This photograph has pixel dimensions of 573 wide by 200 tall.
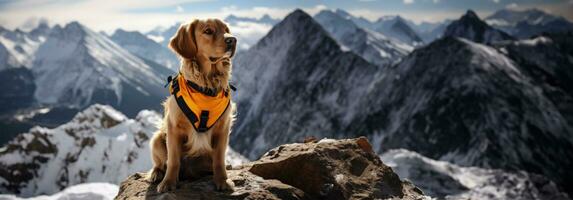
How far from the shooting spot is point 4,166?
119m

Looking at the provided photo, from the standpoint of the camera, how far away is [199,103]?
31.1 ft

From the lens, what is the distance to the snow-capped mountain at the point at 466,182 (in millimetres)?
37500

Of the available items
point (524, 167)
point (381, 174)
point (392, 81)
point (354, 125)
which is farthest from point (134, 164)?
point (381, 174)

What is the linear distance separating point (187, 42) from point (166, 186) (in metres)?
2.69

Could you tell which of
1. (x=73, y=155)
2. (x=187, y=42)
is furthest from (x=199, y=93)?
(x=73, y=155)

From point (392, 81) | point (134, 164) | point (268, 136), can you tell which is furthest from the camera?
point (268, 136)

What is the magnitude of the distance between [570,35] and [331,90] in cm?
7022

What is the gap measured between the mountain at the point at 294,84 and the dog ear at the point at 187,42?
355 feet

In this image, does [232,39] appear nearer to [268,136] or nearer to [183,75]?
[183,75]

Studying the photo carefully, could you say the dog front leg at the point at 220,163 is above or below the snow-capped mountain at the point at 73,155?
above

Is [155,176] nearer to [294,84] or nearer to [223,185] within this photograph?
[223,185]

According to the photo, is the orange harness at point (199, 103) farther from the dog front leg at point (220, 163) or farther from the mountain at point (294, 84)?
the mountain at point (294, 84)

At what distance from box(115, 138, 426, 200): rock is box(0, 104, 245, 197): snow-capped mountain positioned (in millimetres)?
108699

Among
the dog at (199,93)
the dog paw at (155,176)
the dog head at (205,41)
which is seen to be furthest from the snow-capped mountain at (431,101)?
the dog head at (205,41)
